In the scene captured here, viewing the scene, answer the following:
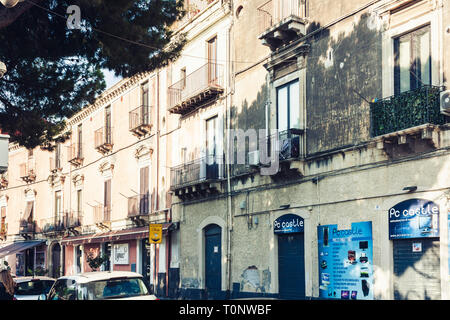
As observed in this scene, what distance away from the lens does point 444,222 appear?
14.0 metres

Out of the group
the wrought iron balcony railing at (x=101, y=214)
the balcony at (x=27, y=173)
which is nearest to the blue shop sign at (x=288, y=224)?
the wrought iron balcony railing at (x=101, y=214)

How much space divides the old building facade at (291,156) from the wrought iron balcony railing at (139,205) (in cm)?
11

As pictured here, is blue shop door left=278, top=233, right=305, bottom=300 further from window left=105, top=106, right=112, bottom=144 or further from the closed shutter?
window left=105, top=106, right=112, bottom=144

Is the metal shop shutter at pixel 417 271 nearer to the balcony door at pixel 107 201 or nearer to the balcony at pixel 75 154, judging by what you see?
the balcony door at pixel 107 201

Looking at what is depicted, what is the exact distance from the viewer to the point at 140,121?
3012 centimetres

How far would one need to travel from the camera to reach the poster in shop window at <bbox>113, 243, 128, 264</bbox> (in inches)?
1238

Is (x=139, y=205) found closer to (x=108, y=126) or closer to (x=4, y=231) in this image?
(x=108, y=126)

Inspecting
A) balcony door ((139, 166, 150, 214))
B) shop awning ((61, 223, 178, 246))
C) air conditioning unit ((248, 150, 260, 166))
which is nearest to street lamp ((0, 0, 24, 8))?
air conditioning unit ((248, 150, 260, 166))

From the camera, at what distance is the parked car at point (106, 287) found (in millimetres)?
11250

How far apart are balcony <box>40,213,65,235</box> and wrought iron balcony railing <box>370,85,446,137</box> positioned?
28.6 meters

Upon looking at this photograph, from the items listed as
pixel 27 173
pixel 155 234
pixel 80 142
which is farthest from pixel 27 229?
pixel 155 234

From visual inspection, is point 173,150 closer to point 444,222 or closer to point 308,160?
point 308,160
